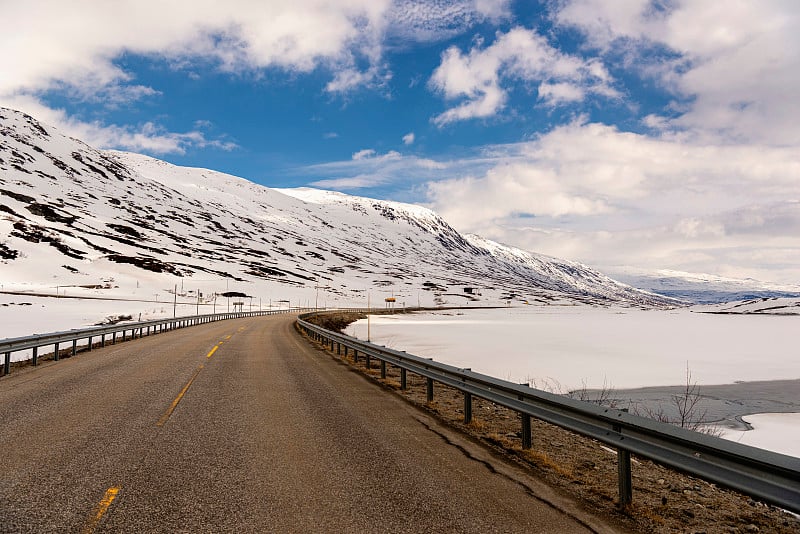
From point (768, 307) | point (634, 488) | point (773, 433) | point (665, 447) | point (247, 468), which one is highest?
point (768, 307)

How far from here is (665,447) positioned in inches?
190

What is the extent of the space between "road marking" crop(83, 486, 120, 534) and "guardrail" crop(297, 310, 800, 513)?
4890mm

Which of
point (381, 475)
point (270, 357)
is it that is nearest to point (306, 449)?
point (381, 475)

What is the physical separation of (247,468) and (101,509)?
1605 mm

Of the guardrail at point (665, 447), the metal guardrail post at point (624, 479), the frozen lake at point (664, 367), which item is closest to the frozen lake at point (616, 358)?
the frozen lake at point (664, 367)

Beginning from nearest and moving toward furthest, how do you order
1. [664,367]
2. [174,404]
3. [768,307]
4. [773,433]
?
[174,404] < [773,433] < [664,367] < [768,307]

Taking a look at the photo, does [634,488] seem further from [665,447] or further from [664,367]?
[664,367]

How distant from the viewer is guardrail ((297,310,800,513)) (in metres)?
3.81

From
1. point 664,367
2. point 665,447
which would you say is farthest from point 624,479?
point 664,367

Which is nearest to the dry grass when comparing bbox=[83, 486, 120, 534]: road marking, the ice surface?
the ice surface

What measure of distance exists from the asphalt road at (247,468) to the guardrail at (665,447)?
31.5 inches

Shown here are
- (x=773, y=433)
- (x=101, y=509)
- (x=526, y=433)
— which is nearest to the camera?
(x=101, y=509)

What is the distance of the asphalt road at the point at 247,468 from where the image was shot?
4.57 meters

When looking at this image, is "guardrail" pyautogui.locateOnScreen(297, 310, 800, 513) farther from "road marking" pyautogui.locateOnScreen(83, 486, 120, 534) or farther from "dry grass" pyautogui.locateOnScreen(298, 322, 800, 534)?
"road marking" pyautogui.locateOnScreen(83, 486, 120, 534)
